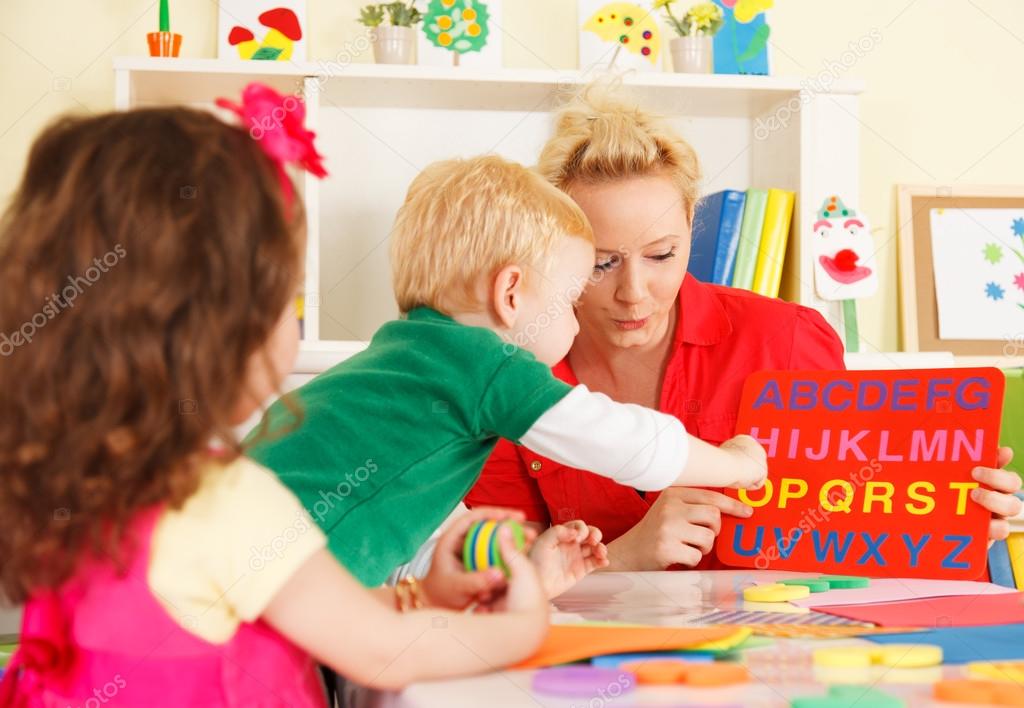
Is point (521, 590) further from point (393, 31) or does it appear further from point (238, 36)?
point (238, 36)

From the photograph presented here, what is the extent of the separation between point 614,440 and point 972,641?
13.6 inches

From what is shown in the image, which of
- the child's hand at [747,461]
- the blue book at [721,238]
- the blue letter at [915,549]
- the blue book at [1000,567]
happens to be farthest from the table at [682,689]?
the blue book at [721,238]

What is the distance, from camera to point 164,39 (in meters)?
2.16

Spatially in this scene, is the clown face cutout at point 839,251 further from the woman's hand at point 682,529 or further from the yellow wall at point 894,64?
the woman's hand at point 682,529

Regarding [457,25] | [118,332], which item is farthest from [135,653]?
[457,25]

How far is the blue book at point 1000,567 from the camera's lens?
164cm

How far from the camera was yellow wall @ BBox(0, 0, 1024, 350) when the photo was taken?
244 centimetres

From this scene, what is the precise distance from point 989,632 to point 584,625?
0.30 m

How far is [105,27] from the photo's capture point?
7.60 ft

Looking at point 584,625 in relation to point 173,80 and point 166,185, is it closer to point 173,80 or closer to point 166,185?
point 166,185

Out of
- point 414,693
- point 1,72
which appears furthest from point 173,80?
point 414,693

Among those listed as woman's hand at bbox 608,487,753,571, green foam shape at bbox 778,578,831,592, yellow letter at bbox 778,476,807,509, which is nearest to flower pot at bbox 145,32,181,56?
woman's hand at bbox 608,487,753,571

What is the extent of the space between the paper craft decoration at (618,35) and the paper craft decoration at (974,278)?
0.79m

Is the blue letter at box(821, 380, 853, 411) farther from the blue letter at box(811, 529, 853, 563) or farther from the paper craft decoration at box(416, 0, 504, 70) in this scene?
the paper craft decoration at box(416, 0, 504, 70)
